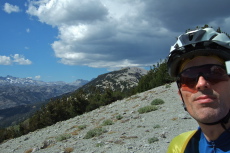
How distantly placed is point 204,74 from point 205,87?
0.15 metres

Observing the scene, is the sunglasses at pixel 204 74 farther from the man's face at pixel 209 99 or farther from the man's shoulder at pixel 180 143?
the man's shoulder at pixel 180 143

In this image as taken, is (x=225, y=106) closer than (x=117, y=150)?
Yes

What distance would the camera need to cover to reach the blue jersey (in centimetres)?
220

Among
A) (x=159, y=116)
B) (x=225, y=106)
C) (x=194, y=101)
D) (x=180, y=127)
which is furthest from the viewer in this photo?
(x=159, y=116)

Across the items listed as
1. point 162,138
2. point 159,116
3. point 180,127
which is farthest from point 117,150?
point 159,116

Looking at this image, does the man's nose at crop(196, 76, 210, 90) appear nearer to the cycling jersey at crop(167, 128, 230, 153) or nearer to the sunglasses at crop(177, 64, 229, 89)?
the sunglasses at crop(177, 64, 229, 89)

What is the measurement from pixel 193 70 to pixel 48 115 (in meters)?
55.7

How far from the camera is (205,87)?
2264 millimetres

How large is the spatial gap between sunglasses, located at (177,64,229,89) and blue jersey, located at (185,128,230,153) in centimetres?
58

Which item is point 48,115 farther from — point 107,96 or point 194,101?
point 194,101

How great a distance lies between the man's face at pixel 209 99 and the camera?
2111mm

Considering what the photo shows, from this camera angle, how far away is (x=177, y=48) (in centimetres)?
265

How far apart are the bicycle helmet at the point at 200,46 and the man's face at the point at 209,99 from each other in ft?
0.36

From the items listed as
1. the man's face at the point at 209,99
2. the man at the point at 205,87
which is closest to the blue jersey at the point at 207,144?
the man at the point at 205,87
